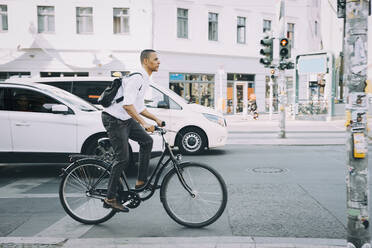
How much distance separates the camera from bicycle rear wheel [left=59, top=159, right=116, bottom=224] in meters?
4.50

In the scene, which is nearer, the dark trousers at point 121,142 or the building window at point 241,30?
the dark trousers at point 121,142

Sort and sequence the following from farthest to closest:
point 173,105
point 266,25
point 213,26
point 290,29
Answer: point 290,29 < point 266,25 < point 213,26 < point 173,105

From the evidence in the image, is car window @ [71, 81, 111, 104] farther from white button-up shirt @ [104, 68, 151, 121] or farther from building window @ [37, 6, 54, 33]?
building window @ [37, 6, 54, 33]

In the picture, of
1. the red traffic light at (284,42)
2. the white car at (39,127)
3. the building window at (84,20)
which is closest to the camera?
the white car at (39,127)

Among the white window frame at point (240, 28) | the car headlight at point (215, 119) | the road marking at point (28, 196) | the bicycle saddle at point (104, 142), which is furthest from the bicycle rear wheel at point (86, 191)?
the white window frame at point (240, 28)

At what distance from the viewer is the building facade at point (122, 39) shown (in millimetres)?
23297

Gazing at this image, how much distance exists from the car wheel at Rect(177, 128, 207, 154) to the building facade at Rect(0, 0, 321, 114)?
14.5 m

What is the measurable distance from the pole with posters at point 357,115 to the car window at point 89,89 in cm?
716

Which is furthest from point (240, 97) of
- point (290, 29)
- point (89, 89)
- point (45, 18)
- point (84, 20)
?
point (89, 89)

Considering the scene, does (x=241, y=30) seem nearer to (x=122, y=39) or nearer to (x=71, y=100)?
(x=122, y=39)

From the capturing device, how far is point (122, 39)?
2361cm

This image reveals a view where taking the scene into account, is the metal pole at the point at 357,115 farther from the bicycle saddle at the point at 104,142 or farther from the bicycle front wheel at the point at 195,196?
the bicycle saddle at the point at 104,142

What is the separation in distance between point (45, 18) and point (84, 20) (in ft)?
7.46

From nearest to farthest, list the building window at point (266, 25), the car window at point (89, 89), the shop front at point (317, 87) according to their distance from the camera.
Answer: the car window at point (89, 89), the shop front at point (317, 87), the building window at point (266, 25)
